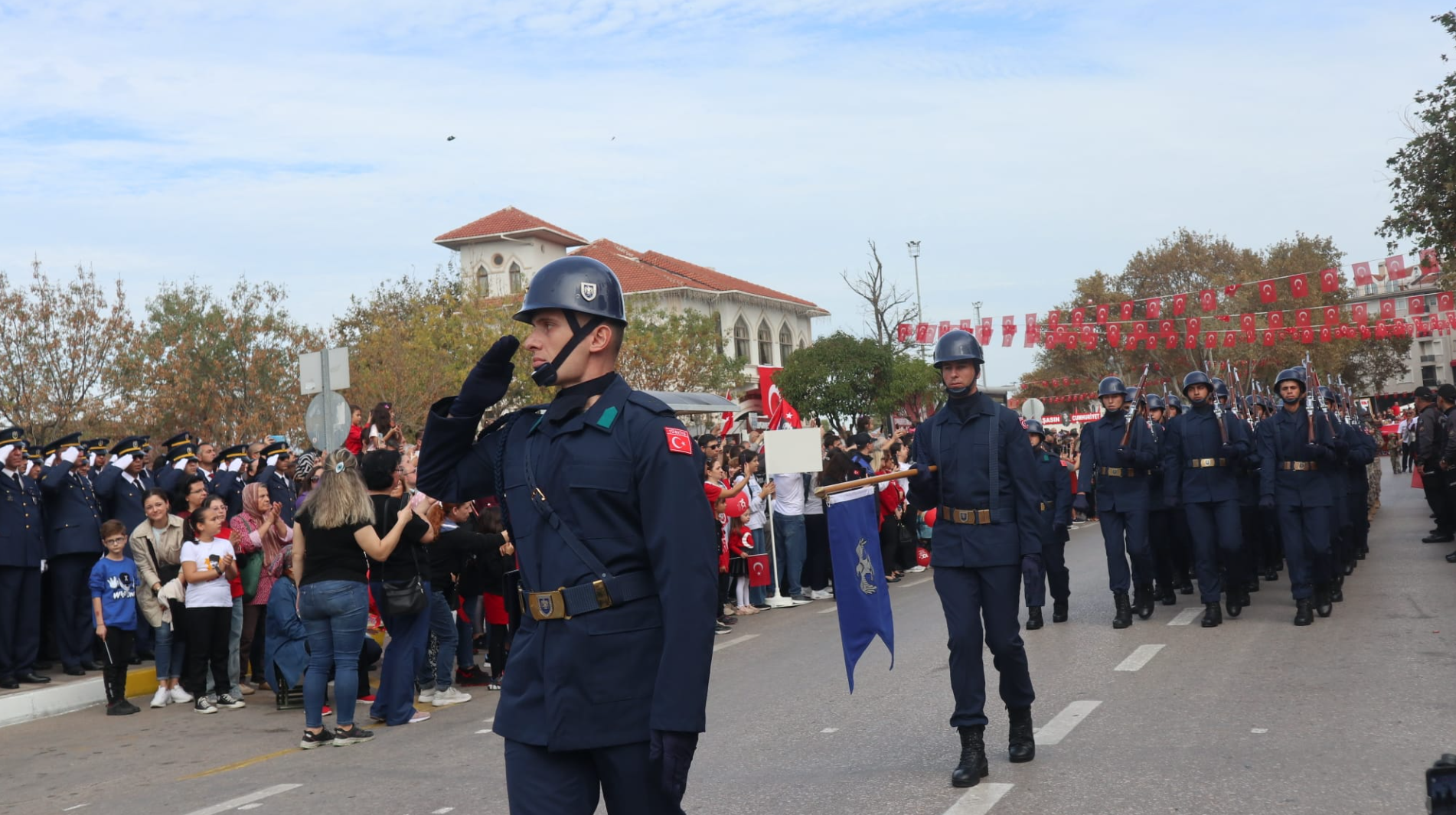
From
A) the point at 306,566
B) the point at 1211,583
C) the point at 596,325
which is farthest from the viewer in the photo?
the point at 1211,583

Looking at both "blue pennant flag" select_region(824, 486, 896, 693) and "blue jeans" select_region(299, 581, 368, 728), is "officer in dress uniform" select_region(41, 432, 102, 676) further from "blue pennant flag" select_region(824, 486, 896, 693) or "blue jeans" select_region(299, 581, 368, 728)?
"blue pennant flag" select_region(824, 486, 896, 693)

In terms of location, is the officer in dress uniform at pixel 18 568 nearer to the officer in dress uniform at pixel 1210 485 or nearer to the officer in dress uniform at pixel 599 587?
the officer in dress uniform at pixel 599 587

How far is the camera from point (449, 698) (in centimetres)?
1056

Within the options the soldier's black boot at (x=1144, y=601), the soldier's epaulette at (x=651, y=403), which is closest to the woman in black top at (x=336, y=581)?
the soldier's epaulette at (x=651, y=403)

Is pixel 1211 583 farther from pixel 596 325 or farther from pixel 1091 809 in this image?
pixel 596 325

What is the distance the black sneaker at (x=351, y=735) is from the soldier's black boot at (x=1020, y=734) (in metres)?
4.37

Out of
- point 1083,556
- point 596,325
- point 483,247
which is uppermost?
point 483,247

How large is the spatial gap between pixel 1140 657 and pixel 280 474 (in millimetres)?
8332

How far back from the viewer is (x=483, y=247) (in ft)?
243

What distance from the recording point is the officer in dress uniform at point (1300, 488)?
38.5 ft

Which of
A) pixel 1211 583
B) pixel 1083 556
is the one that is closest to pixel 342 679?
pixel 1211 583

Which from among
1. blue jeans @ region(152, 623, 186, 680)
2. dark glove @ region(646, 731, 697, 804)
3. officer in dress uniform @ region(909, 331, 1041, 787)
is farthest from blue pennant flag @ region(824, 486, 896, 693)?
blue jeans @ region(152, 623, 186, 680)

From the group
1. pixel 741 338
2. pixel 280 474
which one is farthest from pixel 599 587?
pixel 741 338

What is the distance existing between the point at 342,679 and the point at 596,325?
6.20m
